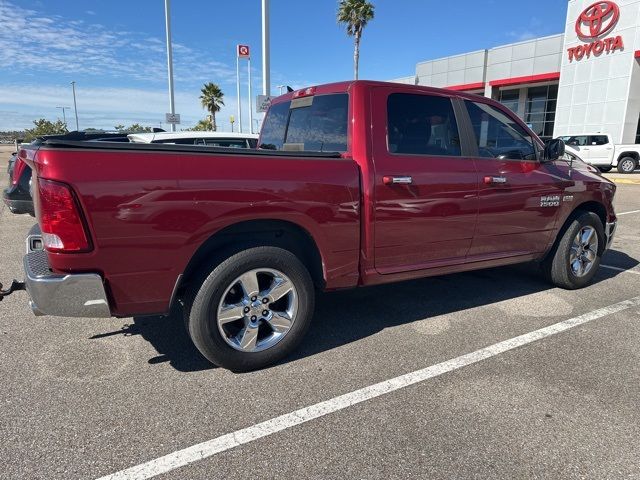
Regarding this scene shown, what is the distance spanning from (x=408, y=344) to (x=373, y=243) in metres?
0.86

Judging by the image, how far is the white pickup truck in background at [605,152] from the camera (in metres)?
20.8

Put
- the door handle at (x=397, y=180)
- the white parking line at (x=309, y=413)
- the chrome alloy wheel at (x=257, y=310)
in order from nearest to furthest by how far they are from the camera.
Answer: the white parking line at (x=309, y=413) → the chrome alloy wheel at (x=257, y=310) → the door handle at (x=397, y=180)

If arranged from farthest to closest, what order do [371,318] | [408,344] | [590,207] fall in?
[590,207]
[371,318]
[408,344]

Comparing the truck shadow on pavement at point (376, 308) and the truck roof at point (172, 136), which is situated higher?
the truck roof at point (172, 136)

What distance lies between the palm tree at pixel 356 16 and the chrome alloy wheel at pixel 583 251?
2878cm

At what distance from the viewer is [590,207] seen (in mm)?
5008

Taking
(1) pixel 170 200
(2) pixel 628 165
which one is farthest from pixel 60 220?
(2) pixel 628 165

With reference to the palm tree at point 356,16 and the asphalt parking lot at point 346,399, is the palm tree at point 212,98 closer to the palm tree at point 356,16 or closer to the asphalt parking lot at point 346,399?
the palm tree at point 356,16

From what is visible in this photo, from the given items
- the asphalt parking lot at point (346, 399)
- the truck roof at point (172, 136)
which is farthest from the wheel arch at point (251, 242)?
the truck roof at point (172, 136)

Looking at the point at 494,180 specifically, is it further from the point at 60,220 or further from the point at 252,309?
the point at 60,220

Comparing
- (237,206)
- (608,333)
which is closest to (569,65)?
(608,333)

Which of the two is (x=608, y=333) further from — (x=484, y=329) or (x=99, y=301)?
(x=99, y=301)

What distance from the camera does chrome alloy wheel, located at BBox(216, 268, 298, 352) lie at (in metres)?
2.97

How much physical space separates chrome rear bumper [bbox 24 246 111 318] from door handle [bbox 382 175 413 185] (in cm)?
197
